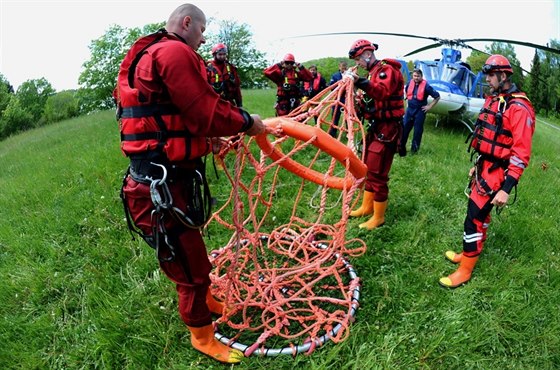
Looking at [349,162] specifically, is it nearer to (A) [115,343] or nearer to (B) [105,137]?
(A) [115,343]

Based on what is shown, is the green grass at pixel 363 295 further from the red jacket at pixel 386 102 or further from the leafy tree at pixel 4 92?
the leafy tree at pixel 4 92

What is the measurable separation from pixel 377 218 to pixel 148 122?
369 cm

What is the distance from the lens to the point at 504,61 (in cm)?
349

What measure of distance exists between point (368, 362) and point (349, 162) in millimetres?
1642

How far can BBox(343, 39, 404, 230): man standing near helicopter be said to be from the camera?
A: 14.8ft

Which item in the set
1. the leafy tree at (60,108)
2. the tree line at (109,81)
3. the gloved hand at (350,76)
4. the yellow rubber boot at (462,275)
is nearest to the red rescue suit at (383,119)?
the gloved hand at (350,76)

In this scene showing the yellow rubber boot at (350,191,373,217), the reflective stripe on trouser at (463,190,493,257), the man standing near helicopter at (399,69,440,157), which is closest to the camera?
the reflective stripe on trouser at (463,190,493,257)

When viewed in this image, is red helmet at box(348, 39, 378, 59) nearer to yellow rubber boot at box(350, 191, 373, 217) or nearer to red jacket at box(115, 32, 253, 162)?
yellow rubber boot at box(350, 191, 373, 217)

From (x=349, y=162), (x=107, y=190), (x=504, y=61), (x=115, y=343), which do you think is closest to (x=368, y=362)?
(x=349, y=162)

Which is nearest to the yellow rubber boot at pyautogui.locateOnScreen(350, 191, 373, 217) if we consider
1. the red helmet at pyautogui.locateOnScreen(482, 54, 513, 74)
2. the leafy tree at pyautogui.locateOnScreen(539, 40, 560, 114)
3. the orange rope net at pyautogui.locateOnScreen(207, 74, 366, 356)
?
the orange rope net at pyautogui.locateOnScreen(207, 74, 366, 356)

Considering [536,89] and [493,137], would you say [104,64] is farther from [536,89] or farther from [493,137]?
[536,89]

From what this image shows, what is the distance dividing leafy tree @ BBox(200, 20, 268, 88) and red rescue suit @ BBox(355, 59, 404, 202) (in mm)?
49469

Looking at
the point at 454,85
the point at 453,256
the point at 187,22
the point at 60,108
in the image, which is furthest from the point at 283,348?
the point at 60,108

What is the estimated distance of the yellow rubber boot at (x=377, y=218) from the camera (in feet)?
16.7
